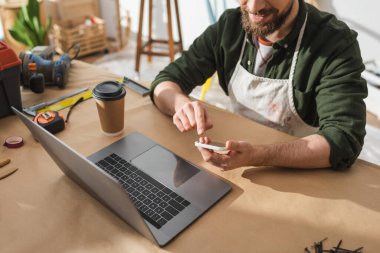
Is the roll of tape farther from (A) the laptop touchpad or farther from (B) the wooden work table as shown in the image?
(A) the laptop touchpad

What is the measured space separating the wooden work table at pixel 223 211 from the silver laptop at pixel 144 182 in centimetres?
3

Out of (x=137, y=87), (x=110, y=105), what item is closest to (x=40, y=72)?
(x=137, y=87)

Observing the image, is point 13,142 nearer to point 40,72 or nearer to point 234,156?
point 40,72

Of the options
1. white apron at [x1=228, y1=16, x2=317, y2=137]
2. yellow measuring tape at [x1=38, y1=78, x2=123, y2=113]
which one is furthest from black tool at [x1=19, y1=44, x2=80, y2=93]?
white apron at [x1=228, y1=16, x2=317, y2=137]

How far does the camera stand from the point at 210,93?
9.05 ft

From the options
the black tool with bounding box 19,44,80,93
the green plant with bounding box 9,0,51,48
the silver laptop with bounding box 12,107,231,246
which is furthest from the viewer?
the green plant with bounding box 9,0,51,48

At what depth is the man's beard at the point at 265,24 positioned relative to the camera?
3.92ft

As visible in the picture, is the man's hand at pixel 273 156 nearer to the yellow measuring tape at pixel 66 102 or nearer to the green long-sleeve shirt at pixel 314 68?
the green long-sleeve shirt at pixel 314 68

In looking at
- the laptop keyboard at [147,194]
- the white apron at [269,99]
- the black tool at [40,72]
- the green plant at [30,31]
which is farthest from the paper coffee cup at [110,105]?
the green plant at [30,31]

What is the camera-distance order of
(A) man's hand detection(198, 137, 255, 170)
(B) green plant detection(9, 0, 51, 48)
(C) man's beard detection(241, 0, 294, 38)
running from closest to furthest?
(A) man's hand detection(198, 137, 255, 170), (C) man's beard detection(241, 0, 294, 38), (B) green plant detection(9, 0, 51, 48)

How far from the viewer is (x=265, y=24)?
3.97 feet

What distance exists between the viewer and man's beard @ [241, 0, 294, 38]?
1.19 meters

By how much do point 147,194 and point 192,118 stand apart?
29 centimetres

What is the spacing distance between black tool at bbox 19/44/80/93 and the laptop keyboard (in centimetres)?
52
